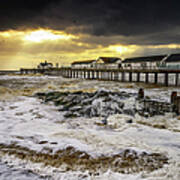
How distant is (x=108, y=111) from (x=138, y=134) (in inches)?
166

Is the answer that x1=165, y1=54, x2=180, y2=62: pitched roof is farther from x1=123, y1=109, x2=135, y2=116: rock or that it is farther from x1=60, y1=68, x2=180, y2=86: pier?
x1=123, y1=109, x2=135, y2=116: rock

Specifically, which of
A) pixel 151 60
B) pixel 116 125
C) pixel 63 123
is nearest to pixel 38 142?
pixel 63 123

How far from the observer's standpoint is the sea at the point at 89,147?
584 centimetres

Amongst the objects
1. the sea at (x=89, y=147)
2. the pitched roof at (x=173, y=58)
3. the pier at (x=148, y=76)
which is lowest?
the sea at (x=89, y=147)

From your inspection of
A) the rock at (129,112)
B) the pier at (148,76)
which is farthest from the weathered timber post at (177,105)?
the pier at (148,76)

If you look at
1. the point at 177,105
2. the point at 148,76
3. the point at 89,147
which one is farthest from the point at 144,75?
the point at 89,147

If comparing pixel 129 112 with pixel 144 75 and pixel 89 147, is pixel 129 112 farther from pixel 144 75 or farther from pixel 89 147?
pixel 144 75

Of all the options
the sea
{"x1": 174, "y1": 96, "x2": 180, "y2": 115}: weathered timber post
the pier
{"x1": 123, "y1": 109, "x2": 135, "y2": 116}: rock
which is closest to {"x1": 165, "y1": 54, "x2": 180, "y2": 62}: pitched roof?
the pier

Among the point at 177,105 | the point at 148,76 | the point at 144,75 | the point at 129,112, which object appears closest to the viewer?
the point at 177,105

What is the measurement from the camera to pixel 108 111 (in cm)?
1352

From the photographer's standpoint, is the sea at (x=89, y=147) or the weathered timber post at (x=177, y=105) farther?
→ the weathered timber post at (x=177, y=105)

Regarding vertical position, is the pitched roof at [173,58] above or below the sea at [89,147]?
above

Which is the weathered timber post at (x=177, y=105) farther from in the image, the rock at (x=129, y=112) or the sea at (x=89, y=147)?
the rock at (x=129, y=112)

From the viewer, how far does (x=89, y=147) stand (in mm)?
7777
